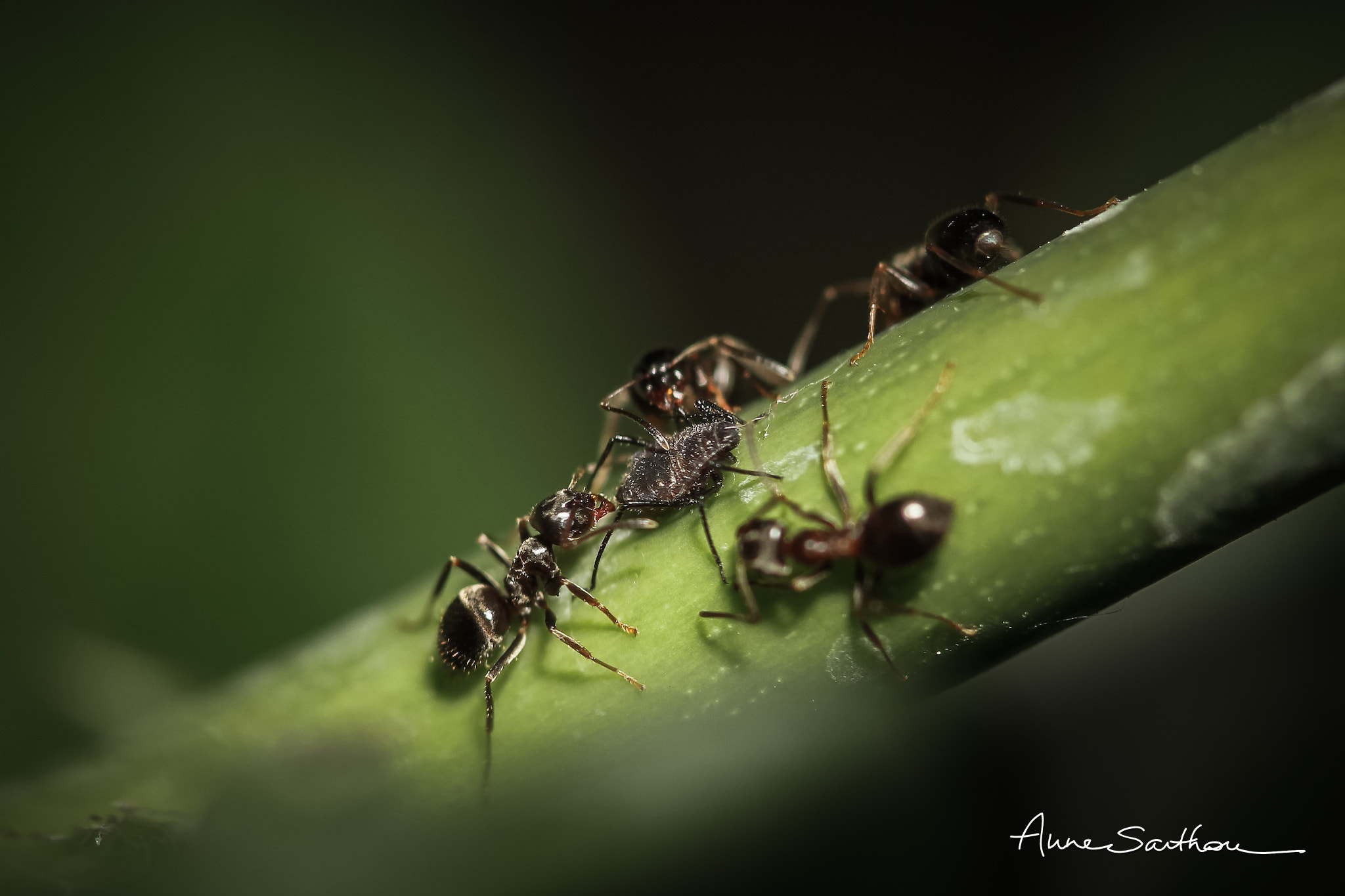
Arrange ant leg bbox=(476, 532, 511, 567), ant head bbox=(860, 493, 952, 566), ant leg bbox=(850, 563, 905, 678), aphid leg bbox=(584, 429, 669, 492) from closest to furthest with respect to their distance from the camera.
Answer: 1. ant head bbox=(860, 493, 952, 566)
2. ant leg bbox=(850, 563, 905, 678)
3. aphid leg bbox=(584, 429, 669, 492)
4. ant leg bbox=(476, 532, 511, 567)

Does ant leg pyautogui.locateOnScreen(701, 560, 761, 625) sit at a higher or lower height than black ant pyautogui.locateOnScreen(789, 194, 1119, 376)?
lower

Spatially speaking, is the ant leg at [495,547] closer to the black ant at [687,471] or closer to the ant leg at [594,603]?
the ant leg at [594,603]

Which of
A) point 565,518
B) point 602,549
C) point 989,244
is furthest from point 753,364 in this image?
point 602,549

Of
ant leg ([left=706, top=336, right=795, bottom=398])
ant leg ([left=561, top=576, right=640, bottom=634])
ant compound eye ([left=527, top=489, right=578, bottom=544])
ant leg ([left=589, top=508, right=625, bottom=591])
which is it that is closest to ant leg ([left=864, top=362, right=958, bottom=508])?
ant leg ([left=561, top=576, right=640, bottom=634])

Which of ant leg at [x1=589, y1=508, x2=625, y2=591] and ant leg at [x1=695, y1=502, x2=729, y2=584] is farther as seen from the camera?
ant leg at [x1=589, y1=508, x2=625, y2=591]

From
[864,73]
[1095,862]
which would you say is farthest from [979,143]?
[1095,862]

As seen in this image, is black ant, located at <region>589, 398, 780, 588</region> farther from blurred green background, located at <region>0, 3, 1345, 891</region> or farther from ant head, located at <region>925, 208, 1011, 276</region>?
ant head, located at <region>925, 208, 1011, 276</region>
